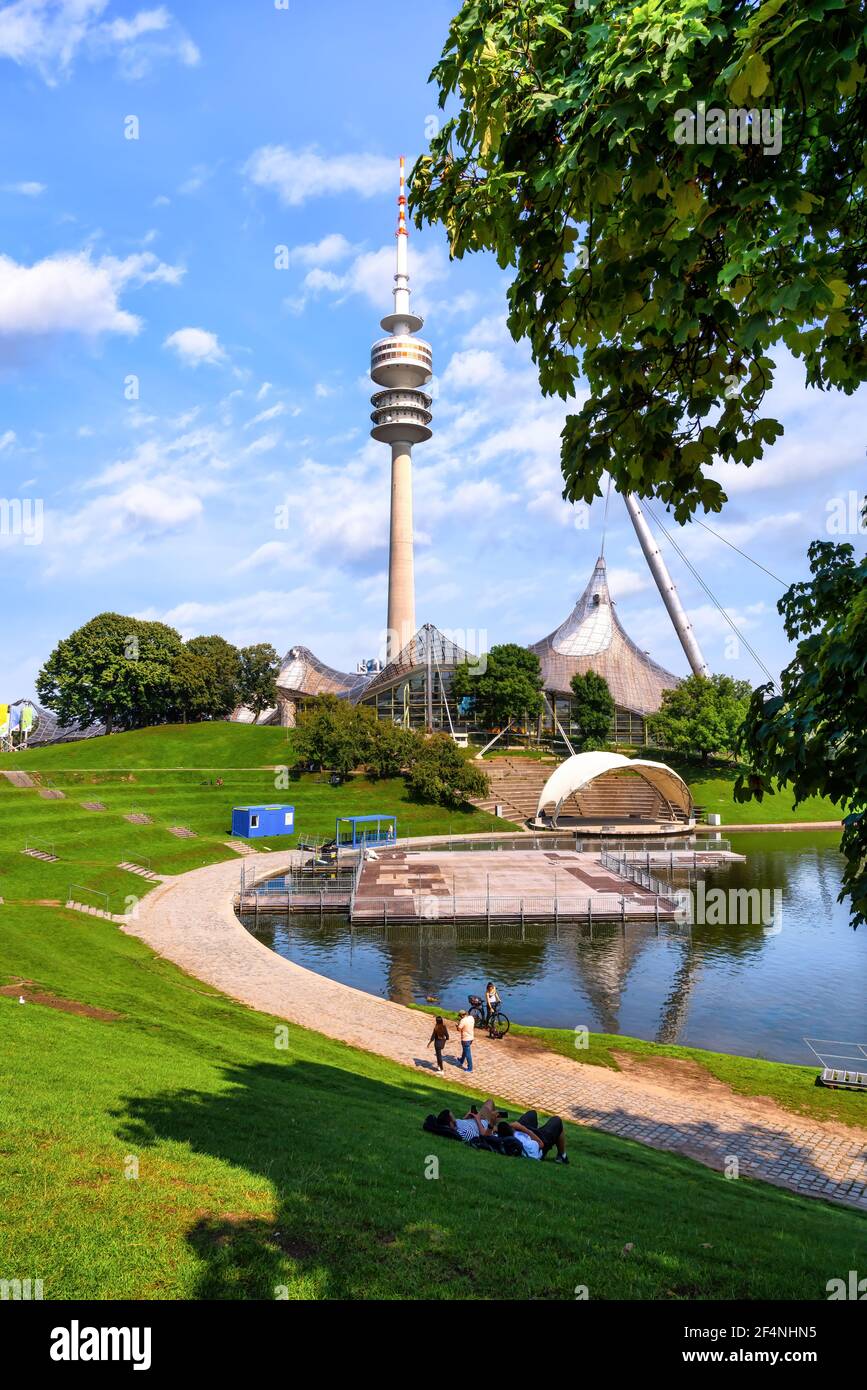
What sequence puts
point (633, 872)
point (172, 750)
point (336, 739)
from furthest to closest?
point (172, 750)
point (336, 739)
point (633, 872)

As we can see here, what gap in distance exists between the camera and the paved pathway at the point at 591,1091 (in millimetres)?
13805

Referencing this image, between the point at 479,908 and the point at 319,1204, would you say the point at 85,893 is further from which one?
the point at 319,1204

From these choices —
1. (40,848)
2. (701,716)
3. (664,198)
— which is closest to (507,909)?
(40,848)

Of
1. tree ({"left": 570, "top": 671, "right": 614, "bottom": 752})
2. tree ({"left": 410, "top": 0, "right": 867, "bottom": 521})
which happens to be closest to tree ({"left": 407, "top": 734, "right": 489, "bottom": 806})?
tree ({"left": 570, "top": 671, "right": 614, "bottom": 752})

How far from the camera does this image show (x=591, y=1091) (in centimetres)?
1661

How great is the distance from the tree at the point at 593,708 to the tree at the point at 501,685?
16.1 feet

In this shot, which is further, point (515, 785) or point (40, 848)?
point (515, 785)

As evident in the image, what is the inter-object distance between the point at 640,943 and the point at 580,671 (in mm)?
80537

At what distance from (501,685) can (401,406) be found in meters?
65.6

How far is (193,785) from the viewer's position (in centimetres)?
6475

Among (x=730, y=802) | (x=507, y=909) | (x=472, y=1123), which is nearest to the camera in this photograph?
(x=472, y=1123)
